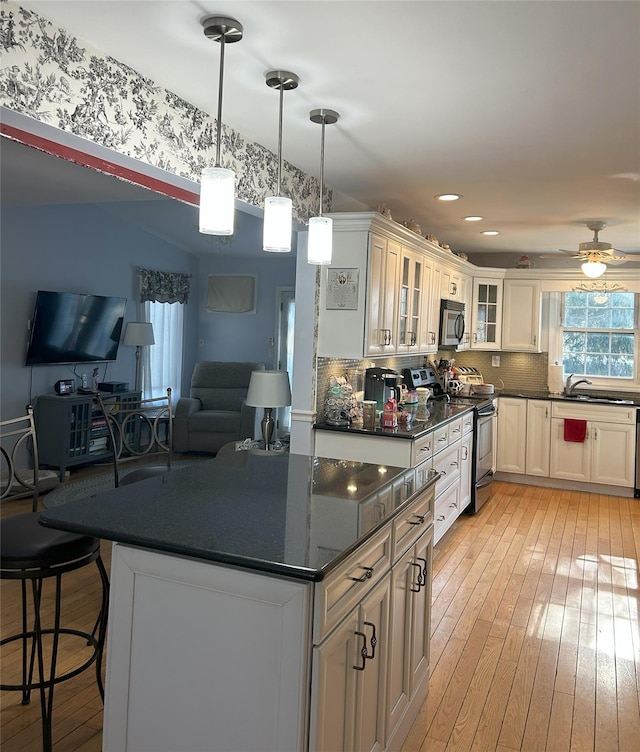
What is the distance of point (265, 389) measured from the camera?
12.4ft

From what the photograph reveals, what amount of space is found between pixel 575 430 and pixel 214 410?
13.2 feet

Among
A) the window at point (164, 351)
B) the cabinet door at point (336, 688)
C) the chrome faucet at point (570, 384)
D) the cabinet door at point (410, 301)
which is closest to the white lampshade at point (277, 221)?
the window at point (164, 351)

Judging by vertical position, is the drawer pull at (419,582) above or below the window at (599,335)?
below

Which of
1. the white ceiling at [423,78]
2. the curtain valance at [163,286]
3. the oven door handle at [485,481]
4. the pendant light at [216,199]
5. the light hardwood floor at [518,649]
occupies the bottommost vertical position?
the light hardwood floor at [518,649]

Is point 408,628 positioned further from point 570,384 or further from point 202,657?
point 570,384

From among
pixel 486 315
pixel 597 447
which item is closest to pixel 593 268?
pixel 486 315

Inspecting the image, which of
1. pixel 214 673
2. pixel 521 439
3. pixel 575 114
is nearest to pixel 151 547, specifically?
pixel 214 673

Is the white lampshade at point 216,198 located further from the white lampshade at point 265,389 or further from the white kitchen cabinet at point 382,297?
the white kitchen cabinet at point 382,297

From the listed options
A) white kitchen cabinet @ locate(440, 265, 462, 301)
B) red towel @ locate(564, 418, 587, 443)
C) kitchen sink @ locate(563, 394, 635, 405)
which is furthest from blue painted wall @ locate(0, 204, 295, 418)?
kitchen sink @ locate(563, 394, 635, 405)

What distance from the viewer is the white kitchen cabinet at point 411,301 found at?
4.55m

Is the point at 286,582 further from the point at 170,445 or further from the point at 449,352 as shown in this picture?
the point at 449,352

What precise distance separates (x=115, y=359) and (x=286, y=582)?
1.64 meters

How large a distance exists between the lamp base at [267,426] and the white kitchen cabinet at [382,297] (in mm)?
768

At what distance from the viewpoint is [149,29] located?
83.1 inches
